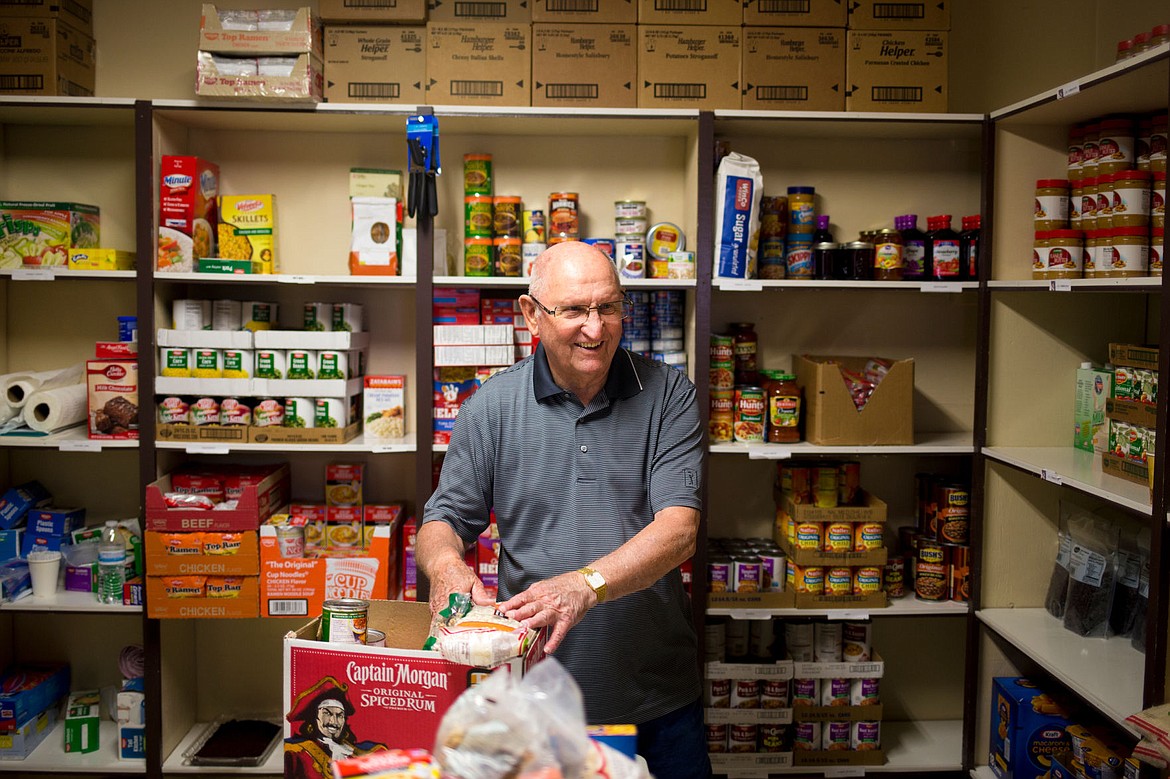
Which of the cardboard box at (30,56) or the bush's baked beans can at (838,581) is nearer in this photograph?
the cardboard box at (30,56)

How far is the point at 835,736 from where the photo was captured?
3293 millimetres

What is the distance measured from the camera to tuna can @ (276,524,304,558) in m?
3.12

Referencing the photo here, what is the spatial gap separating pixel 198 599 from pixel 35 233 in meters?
1.39

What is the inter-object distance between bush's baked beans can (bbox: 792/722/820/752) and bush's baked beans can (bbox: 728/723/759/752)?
0.15 meters

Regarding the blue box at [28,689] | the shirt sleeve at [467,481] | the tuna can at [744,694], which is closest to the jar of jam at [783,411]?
the tuna can at [744,694]

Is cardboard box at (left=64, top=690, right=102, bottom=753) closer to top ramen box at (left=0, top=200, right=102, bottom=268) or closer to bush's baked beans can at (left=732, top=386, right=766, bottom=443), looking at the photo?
top ramen box at (left=0, top=200, right=102, bottom=268)

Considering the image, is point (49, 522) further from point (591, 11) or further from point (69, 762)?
point (591, 11)

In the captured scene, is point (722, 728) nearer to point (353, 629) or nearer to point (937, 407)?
point (937, 407)

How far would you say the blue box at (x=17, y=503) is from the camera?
3.32m

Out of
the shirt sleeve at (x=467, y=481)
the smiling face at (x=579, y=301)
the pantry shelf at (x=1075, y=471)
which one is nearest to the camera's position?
the smiling face at (x=579, y=301)

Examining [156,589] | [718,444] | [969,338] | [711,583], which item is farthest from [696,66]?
[156,589]

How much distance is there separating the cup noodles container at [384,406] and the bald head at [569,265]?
1.27m

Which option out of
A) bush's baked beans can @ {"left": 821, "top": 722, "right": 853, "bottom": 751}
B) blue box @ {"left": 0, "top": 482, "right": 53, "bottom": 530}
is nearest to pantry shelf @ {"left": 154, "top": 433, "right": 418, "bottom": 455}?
blue box @ {"left": 0, "top": 482, "right": 53, "bottom": 530}

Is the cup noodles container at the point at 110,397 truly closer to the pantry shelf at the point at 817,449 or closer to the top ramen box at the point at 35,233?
the top ramen box at the point at 35,233
